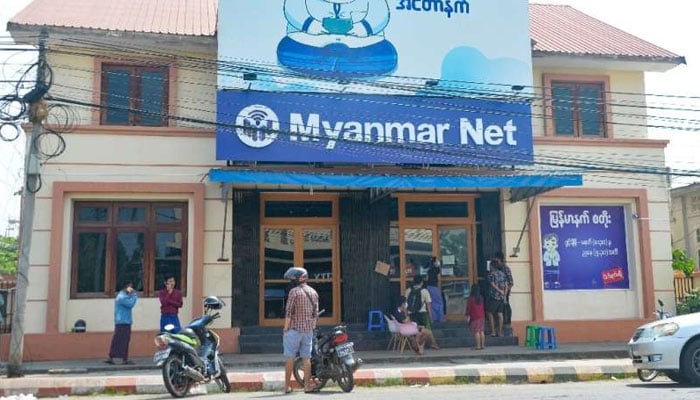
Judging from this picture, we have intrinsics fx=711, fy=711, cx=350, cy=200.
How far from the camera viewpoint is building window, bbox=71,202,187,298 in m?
15.5

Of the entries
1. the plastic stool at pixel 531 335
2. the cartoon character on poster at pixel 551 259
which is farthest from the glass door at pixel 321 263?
the cartoon character on poster at pixel 551 259

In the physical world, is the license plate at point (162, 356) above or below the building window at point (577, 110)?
below

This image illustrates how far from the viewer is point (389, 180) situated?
14570 mm

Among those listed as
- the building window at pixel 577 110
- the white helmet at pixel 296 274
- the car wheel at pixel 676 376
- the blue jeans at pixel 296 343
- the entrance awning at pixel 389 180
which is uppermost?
the building window at pixel 577 110

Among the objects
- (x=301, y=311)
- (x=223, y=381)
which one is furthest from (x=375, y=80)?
(x=223, y=381)

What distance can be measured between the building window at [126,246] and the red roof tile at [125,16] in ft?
12.9

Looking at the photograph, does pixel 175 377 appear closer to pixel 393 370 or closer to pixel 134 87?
pixel 393 370

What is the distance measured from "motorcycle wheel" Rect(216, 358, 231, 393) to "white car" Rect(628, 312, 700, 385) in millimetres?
6219

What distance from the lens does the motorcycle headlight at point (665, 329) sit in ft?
34.2

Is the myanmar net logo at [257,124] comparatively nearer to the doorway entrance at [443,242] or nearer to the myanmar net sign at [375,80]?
the myanmar net sign at [375,80]

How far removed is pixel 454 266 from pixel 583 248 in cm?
326

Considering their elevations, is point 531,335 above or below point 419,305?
below

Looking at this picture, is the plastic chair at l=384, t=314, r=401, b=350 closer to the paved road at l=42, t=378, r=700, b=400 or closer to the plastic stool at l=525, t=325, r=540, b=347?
the plastic stool at l=525, t=325, r=540, b=347

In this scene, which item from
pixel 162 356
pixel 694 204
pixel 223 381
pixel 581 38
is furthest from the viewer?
pixel 694 204
